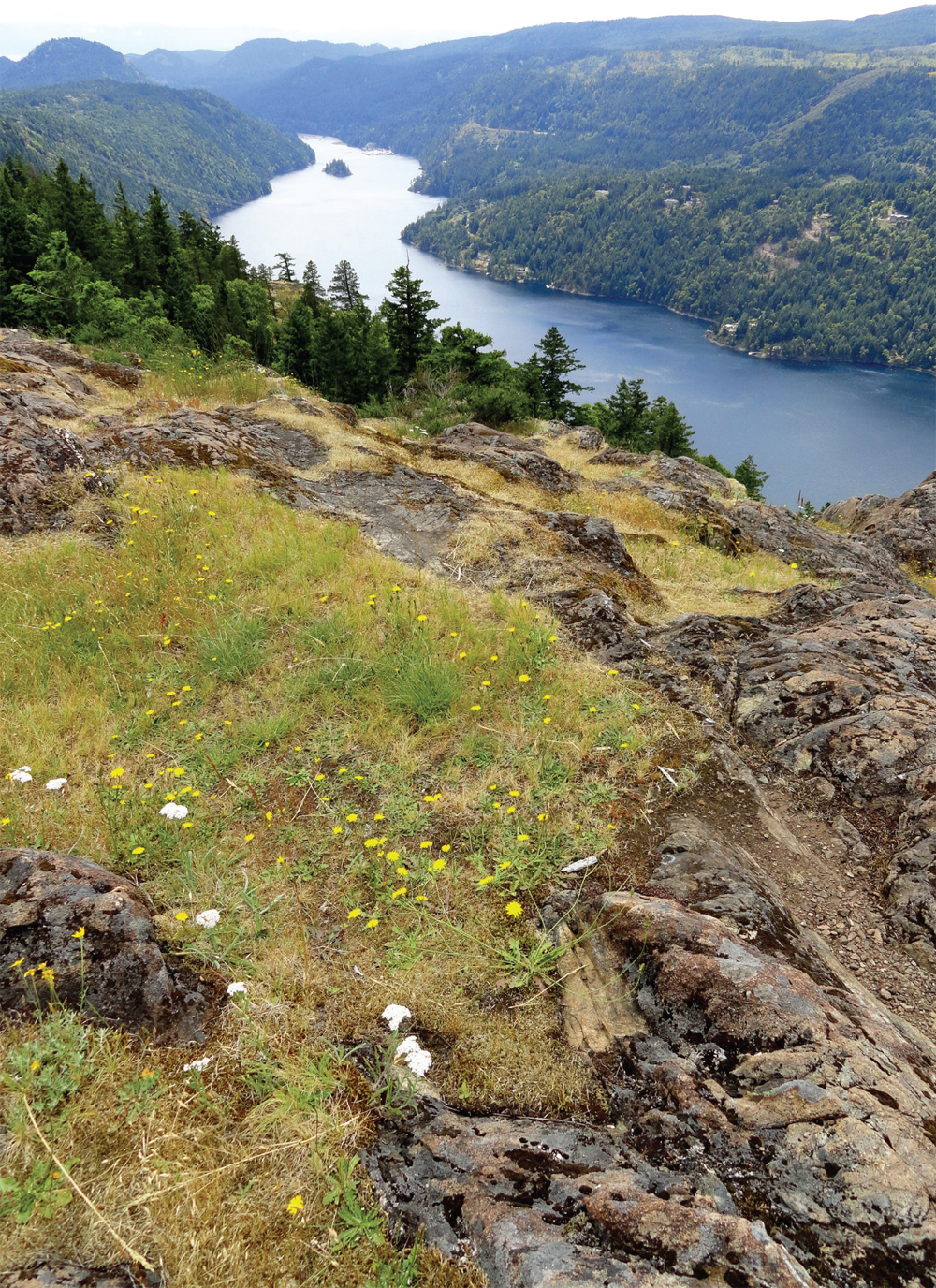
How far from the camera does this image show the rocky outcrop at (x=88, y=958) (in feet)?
10.5

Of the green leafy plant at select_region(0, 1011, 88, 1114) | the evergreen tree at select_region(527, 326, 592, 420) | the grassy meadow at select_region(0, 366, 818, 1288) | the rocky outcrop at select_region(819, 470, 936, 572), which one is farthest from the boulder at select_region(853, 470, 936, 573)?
the green leafy plant at select_region(0, 1011, 88, 1114)

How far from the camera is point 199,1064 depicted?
302 centimetres

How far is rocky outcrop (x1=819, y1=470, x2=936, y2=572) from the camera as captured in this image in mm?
20344

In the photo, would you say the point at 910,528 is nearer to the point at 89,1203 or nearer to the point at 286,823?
the point at 286,823

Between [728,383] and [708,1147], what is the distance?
438 feet

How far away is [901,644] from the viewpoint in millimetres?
7234

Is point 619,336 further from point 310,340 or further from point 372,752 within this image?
point 372,752

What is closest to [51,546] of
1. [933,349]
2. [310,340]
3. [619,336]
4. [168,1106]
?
[168,1106]

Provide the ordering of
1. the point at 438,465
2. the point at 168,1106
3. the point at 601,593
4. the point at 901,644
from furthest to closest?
the point at 438,465 → the point at 601,593 → the point at 901,644 → the point at 168,1106

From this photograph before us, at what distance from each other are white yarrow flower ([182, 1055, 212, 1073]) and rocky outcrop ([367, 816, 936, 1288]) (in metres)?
0.94

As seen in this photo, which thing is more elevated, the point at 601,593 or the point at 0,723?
the point at 601,593

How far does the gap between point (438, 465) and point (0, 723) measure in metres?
11.4

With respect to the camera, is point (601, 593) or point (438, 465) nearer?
point (601, 593)

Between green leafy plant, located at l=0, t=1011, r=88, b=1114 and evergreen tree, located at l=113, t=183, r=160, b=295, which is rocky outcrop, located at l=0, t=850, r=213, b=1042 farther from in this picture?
evergreen tree, located at l=113, t=183, r=160, b=295
